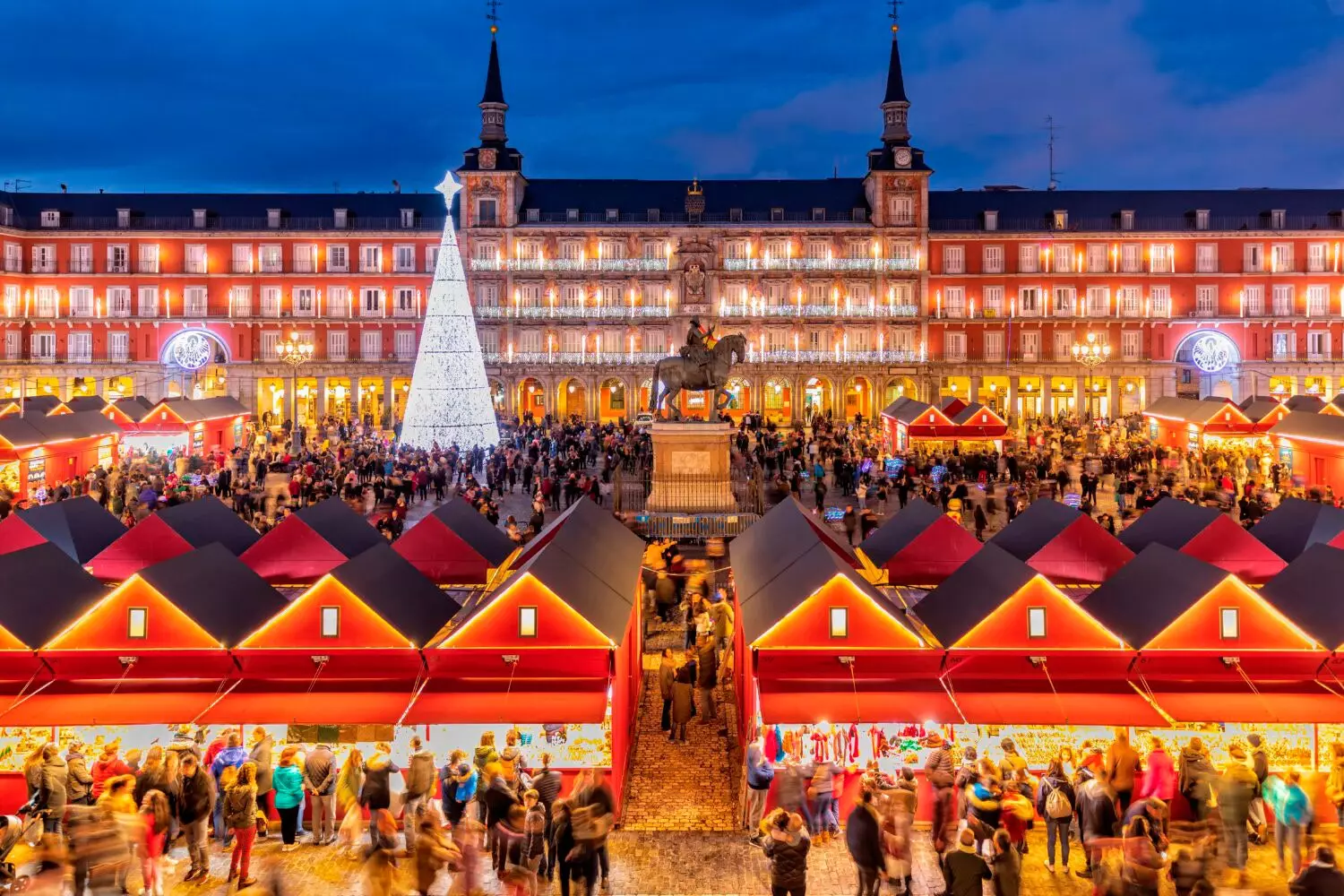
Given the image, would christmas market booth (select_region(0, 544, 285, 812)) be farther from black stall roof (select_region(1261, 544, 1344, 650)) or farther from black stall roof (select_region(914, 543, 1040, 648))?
black stall roof (select_region(1261, 544, 1344, 650))

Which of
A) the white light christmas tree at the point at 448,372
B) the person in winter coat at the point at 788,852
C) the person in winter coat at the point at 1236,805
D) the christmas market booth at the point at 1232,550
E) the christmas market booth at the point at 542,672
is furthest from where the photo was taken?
the white light christmas tree at the point at 448,372

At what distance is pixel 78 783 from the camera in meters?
8.91

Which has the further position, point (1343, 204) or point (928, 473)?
point (1343, 204)

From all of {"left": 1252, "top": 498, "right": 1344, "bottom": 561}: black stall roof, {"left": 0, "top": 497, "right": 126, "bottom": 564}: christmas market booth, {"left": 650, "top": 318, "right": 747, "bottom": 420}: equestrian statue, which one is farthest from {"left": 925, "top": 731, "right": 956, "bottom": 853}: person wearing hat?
{"left": 650, "top": 318, "right": 747, "bottom": 420}: equestrian statue

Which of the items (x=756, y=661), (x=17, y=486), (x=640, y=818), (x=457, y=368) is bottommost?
(x=640, y=818)

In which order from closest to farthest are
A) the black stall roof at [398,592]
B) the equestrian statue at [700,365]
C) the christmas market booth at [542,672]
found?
the christmas market booth at [542,672], the black stall roof at [398,592], the equestrian statue at [700,365]

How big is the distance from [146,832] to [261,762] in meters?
1.42

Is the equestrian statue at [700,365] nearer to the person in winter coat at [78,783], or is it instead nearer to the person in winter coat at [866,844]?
the person in winter coat at [78,783]

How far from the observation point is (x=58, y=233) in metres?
56.2

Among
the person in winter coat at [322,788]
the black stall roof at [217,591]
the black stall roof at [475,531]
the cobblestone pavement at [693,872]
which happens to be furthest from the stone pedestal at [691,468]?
the person in winter coat at [322,788]

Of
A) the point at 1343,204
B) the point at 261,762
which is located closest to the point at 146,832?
the point at 261,762

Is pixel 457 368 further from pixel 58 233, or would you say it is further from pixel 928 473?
pixel 58 233

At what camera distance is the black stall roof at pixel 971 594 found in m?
10.9

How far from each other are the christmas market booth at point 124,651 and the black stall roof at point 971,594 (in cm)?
753
